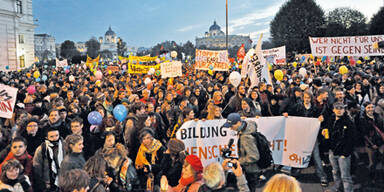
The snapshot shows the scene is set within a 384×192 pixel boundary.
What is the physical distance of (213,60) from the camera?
14367mm

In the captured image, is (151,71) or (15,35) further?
(15,35)

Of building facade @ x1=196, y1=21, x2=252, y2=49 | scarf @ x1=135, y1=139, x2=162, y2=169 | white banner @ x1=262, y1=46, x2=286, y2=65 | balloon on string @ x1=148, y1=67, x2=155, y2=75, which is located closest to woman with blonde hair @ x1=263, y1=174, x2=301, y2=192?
scarf @ x1=135, y1=139, x2=162, y2=169

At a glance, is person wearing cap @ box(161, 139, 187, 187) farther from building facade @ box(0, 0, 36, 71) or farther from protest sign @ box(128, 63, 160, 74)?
building facade @ box(0, 0, 36, 71)

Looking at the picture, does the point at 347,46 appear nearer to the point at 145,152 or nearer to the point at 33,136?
the point at 145,152

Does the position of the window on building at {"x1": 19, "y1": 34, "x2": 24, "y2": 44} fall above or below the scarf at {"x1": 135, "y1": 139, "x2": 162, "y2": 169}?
above

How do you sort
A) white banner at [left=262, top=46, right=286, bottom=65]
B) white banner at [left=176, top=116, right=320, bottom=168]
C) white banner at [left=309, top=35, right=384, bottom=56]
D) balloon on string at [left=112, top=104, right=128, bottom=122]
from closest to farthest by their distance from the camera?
white banner at [left=176, top=116, right=320, bottom=168]
balloon on string at [left=112, top=104, right=128, bottom=122]
white banner at [left=309, top=35, right=384, bottom=56]
white banner at [left=262, top=46, right=286, bottom=65]

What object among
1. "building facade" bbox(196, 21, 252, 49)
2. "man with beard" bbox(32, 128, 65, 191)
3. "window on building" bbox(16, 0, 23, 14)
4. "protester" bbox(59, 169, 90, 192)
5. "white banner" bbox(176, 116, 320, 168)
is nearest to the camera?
"protester" bbox(59, 169, 90, 192)

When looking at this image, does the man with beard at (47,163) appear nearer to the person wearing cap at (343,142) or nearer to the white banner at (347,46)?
the person wearing cap at (343,142)

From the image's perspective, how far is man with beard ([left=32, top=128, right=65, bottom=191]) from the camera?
12.7 feet

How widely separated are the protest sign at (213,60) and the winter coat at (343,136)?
9838 mm

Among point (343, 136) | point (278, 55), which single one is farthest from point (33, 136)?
point (278, 55)

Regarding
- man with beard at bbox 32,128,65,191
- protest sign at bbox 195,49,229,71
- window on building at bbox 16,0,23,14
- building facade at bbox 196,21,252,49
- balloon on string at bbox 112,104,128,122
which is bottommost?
man with beard at bbox 32,128,65,191

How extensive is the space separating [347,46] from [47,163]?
40.7ft

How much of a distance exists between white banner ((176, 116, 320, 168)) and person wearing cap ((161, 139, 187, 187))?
4.93 feet
